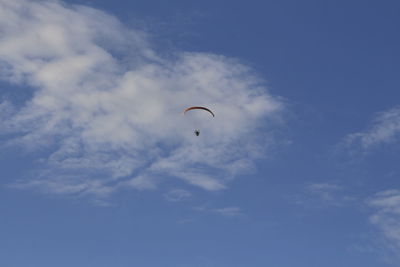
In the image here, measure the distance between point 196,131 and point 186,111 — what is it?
945 centimetres

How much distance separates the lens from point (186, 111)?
190 meters

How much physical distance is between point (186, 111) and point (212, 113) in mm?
5547

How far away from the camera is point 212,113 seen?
191 m

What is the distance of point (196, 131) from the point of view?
651 feet

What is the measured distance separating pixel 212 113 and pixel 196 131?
8727 mm
